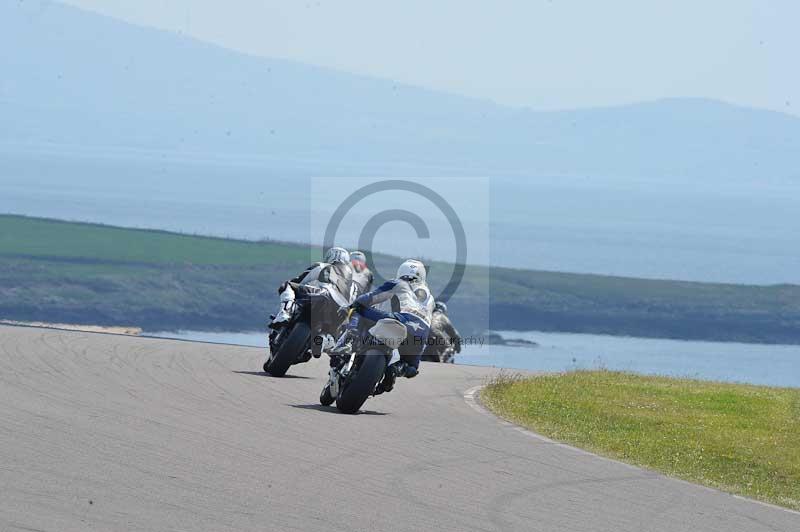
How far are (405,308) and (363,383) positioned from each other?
0.93 m

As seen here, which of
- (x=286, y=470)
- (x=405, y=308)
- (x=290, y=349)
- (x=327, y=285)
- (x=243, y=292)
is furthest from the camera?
(x=243, y=292)

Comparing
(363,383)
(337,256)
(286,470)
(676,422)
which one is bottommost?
(676,422)

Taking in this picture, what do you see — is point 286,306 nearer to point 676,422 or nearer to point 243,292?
point 676,422

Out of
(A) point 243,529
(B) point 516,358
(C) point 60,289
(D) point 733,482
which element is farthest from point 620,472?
(C) point 60,289

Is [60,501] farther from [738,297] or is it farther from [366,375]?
[738,297]

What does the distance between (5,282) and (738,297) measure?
6432cm

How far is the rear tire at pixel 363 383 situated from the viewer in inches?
622

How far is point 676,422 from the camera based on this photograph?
18906 mm

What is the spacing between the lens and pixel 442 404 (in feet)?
61.7

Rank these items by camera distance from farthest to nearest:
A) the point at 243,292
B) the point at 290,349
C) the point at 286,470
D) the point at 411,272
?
1. the point at 243,292
2. the point at 290,349
3. the point at 411,272
4. the point at 286,470

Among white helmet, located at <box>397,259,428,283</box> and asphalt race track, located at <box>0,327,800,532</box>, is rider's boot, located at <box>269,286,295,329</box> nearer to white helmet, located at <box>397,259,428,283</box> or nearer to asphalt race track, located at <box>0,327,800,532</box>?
asphalt race track, located at <box>0,327,800,532</box>

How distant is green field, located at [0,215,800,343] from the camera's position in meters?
106

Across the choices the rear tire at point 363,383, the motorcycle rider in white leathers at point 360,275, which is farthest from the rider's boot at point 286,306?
the rear tire at point 363,383

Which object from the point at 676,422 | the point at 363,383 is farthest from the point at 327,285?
the point at 676,422
